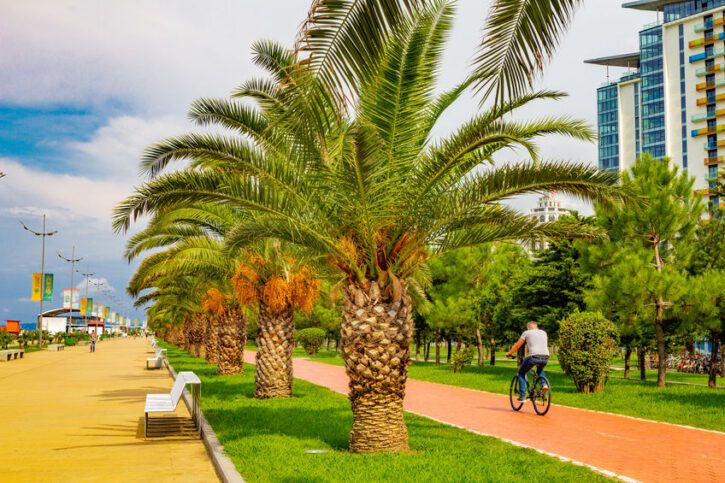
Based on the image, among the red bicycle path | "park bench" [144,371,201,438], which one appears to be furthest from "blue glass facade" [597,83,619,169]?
"park bench" [144,371,201,438]

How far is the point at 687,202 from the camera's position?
2236 centimetres

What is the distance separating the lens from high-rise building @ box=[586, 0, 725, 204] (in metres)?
94.9

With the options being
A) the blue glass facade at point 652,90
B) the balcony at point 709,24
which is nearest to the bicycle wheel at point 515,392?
the balcony at point 709,24

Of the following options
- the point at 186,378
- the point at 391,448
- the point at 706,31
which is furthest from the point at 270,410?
the point at 706,31

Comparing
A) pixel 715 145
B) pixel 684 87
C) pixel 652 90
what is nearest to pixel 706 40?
pixel 684 87

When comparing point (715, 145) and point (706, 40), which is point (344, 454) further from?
point (706, 40)

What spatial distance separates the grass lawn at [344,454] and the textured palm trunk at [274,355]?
2069 mm

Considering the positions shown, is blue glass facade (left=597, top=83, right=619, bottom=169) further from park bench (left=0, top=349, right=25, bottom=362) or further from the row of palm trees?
the row of palm trees

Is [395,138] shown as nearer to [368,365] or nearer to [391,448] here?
[368,365]

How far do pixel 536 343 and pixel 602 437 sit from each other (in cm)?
299

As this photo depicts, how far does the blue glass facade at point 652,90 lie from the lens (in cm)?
10688

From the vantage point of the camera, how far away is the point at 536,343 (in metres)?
14.3

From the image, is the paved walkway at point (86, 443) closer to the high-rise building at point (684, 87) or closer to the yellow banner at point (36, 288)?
the yellow banner at point (36, 288)

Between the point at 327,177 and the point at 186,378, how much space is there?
187 inches
